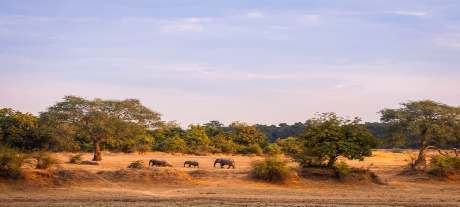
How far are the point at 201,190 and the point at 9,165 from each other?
858 centimetres

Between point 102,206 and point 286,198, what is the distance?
8057 millimetres

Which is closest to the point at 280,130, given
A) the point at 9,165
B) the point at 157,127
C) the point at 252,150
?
the point at 252,150

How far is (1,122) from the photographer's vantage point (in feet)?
163

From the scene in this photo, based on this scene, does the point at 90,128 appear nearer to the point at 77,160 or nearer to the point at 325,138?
the point at 77,160

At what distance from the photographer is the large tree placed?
143 feet

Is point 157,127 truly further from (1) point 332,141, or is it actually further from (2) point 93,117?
(1) point 332,141

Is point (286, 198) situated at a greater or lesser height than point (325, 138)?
lesser

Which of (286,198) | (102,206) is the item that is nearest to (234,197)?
(286,198)

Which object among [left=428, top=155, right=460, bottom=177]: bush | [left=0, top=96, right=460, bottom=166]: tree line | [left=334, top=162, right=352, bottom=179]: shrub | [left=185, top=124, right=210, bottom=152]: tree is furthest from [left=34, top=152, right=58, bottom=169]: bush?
[left=185, top=124, right=210, bottom=152]: tree

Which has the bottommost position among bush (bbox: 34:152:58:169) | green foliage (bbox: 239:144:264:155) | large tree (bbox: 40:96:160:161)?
bush (bbox: 34:152:58:169)

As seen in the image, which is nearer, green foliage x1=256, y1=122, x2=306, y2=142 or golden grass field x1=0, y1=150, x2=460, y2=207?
golden grass field x1=0, y1=150, x2=460, y2=207

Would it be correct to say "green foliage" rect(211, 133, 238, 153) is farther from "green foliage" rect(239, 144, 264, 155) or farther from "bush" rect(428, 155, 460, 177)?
"bush" rect(428, 155, 460, 177)

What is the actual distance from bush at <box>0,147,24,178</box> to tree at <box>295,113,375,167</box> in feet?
47.2

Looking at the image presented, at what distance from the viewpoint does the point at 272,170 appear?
102 feet
